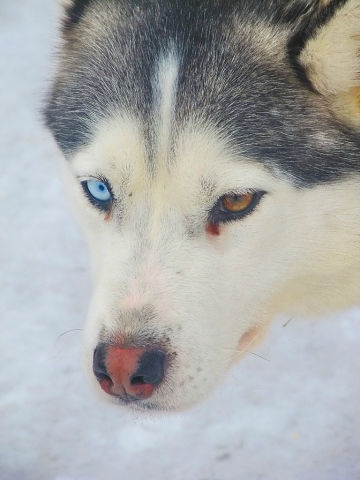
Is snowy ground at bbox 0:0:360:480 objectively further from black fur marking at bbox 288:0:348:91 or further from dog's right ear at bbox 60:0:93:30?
black fur marking at bbox 288:0:348:91

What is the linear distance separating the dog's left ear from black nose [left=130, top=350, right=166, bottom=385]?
3.05ft

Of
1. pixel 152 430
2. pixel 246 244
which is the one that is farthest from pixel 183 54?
pixel 152 430

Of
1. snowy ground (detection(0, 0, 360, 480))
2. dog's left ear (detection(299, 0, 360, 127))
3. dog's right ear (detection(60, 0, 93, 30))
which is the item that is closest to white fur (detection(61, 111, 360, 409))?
dog's left ear (detection(299, 0, 360, 127))

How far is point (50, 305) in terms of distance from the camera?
12.5 feet

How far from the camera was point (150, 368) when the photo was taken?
2076 mm

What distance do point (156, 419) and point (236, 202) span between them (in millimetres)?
1231

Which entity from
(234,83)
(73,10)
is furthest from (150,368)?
(73,10)

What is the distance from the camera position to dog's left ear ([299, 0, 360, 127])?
2039mm

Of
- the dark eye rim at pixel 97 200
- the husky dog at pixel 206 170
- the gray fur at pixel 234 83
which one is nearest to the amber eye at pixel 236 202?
the husky dog at pixel 206 170

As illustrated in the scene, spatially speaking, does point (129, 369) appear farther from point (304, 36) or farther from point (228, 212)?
point (304, 36)

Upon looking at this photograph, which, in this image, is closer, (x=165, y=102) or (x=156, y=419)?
(x=165, y=102)

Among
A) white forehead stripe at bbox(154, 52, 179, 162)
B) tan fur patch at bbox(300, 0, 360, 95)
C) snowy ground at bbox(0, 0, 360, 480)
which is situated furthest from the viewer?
snowy ground at bbox(0, 0, 360, 480)

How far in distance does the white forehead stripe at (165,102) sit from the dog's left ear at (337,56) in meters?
0.39

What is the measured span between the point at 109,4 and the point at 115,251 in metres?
0.86
